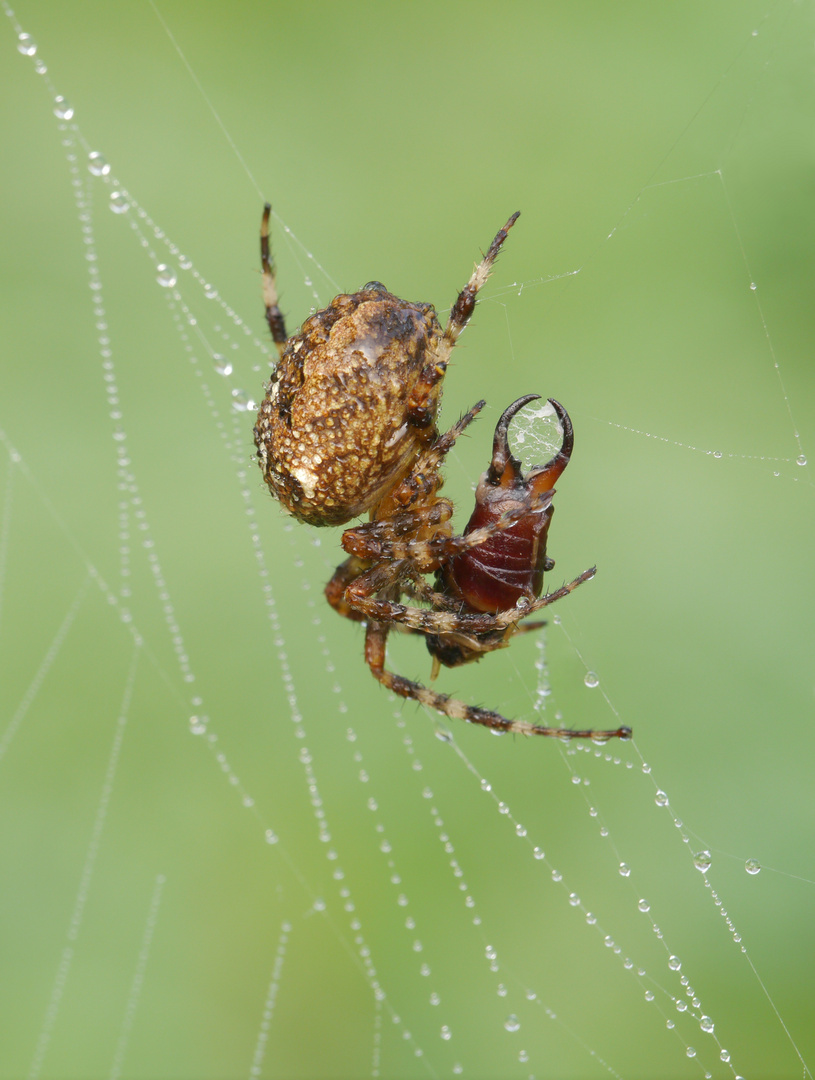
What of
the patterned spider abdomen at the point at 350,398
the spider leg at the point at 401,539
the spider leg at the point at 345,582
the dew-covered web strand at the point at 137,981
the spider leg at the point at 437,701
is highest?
the patterned spider abdomen at the point at 350,398

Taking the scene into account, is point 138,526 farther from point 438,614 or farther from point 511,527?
point 511,527

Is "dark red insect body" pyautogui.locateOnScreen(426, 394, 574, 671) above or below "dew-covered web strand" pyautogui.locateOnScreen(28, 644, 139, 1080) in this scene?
above

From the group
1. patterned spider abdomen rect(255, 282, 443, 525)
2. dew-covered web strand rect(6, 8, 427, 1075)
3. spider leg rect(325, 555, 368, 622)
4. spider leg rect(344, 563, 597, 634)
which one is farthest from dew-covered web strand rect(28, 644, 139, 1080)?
patterned spider abdomen rect(255, 282, 443, 525)

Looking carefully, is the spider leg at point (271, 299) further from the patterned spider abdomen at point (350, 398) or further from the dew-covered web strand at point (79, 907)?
the dew-covered web strand at point (79, 907)

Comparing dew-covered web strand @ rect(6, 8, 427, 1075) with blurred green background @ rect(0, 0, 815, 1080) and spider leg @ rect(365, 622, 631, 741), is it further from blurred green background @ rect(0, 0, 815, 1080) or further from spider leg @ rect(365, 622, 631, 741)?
spider leg @ rect(365, 622, 631, 741)

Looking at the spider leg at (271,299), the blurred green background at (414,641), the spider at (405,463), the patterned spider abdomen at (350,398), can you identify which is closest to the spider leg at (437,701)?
the spider at (405,463)

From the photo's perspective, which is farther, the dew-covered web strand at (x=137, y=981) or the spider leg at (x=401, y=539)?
the dew-covered web strand at (x=137, y=981)

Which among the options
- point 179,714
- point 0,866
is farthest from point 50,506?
point 0,866

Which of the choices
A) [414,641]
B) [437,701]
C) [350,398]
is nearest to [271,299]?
[350,398]
